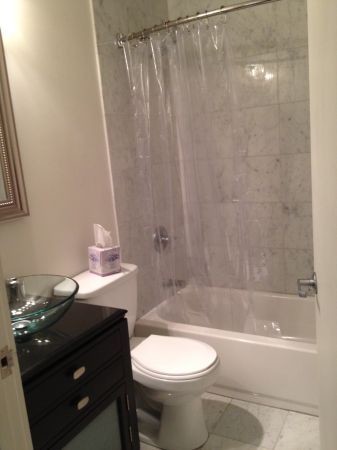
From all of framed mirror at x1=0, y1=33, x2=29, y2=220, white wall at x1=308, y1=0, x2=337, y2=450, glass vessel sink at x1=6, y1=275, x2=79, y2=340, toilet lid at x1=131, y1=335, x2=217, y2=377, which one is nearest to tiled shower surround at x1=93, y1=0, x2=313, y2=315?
toilet lid at x1=131, y1=335, x2=217, y2=377

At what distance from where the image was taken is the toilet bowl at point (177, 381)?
166 cm

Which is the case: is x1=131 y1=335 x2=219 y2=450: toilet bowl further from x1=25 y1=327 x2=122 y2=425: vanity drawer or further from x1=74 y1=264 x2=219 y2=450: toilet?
x1=25 y1=327 x2=122 y2=425: vanity drawer

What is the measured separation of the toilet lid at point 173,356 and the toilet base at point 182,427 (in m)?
0.18

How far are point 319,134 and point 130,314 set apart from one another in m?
1.35

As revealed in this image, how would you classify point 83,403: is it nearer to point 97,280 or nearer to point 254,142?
point 97,280

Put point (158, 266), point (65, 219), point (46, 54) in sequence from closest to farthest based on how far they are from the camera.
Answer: point (46, 54) < point (65, 219) < point (158, 266)

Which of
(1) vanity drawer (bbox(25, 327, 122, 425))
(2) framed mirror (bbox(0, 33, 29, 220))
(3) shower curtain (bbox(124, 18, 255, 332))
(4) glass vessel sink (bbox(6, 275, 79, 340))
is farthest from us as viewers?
(3) shower curtain (bbox(124, 18, 255, 332))

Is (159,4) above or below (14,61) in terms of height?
above

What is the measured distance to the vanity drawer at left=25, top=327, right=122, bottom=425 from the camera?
1.13 meters

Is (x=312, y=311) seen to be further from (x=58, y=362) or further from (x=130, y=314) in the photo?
(x=58, y=362)

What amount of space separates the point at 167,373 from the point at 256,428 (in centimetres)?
60

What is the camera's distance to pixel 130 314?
A: 200cm

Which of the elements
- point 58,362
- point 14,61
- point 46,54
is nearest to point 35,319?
point 58,362

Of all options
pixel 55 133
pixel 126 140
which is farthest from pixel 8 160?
pixel 126 140
